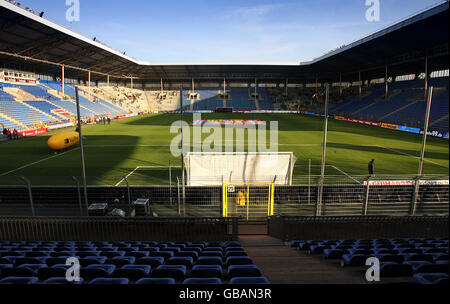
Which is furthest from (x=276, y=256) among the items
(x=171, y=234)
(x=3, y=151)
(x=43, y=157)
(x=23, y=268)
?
(x=3, y=151)

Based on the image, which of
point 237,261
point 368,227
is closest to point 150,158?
point 368,227

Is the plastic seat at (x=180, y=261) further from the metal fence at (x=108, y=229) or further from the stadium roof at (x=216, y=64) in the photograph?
the stadium roof at (x=216, y=64)

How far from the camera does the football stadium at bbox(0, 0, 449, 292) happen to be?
4.55 meters

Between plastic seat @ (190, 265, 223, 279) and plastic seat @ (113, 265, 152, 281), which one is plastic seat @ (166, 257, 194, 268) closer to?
plastic seat @ (113, 265, 152, 281)

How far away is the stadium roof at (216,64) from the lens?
32.7 meters

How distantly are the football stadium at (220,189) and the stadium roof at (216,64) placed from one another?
36cm

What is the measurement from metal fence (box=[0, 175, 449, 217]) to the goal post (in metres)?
0.50

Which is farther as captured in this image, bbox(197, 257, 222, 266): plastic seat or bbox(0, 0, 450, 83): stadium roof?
bbox(0, 0, 450, 83): stadium roof

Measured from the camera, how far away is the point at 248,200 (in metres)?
10.9

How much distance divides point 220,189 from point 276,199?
2.89 metres

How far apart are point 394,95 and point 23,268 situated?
66320 mm

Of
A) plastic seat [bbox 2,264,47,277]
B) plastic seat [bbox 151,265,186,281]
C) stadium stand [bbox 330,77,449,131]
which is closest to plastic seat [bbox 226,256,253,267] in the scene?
plastic seat [bbox 151,265,186,281]
